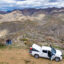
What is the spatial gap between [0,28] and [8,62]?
15032cm

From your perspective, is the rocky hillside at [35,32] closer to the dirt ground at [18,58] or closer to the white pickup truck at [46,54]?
the dirt ground at [18,58]

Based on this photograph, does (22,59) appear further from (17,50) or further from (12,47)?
(12,47)

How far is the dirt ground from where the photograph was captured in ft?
42.6

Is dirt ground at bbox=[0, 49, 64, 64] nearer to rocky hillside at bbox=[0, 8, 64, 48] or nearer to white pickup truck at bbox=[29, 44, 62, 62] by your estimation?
white pickup truck at bbox=[29, 44, 62, 62]

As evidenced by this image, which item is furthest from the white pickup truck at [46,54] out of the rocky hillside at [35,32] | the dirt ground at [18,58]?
the rocky hillside at [35,32]

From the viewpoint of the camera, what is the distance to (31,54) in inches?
575

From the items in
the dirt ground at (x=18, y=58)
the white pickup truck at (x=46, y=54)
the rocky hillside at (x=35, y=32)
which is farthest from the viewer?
the rocky hillside at (x=35, y=32)

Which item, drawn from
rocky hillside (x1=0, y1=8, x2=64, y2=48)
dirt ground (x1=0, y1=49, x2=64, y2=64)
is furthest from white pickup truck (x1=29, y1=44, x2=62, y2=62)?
rocky hillside (x1=0, y1=8, x2=64, y2=48)

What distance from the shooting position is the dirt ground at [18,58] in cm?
1298

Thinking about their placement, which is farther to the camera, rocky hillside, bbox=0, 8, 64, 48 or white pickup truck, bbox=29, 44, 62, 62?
rocky hillside, bbox=0, 8, 64, 48

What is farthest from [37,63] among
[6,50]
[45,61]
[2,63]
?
[6,50]

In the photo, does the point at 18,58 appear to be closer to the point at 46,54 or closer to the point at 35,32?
the point at 46,54

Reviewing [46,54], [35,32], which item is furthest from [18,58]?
[35,32]

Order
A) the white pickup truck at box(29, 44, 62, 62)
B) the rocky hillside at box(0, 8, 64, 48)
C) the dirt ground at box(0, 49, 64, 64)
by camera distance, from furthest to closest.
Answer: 1. the rocky hillside at box(0, 8, 64, 48)
2. the white pickup truck at box(29, 44, 62, 62)
3. the dirt ground at box(0, 49, 64, 64)
